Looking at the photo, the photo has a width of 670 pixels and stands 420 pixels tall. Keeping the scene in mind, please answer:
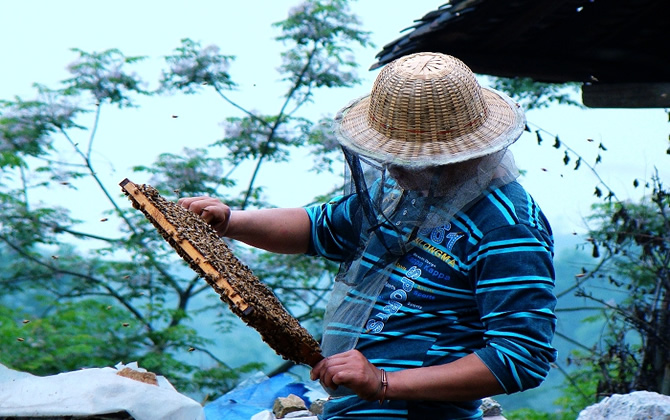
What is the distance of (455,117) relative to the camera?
1.91 m

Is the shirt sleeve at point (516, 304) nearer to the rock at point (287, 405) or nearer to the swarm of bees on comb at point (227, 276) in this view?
the swarm of bees on comb at point (227, 276)

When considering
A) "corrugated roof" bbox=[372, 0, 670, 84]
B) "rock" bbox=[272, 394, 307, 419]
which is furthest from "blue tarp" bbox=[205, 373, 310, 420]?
"corrugated roof" bbox=[372, 0, 670, 84]

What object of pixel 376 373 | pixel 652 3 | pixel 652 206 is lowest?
pixel 652 206

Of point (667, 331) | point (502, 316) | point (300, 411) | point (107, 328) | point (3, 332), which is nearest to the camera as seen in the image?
point (502, 316)

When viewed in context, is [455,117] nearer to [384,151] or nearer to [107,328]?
[384,151]

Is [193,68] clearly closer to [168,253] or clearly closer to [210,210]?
[168,253]

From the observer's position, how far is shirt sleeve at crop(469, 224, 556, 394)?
180 cm

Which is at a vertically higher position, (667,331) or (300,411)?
(300,411)

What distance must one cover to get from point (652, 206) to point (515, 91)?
175 cm

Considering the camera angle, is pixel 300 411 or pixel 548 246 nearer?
pixel 548 246

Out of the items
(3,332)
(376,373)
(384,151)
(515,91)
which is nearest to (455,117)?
(384,151)

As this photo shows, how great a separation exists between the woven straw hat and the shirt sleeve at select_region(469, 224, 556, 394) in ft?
0.74

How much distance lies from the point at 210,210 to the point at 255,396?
2.56 metres

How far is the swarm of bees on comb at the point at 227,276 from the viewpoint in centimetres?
188
